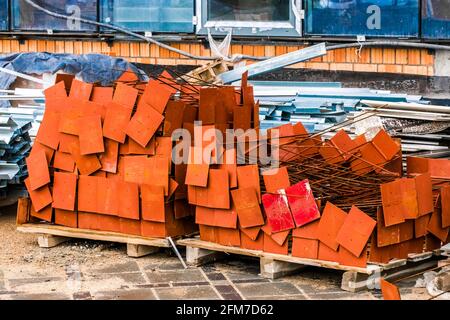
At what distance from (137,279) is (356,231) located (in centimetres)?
200

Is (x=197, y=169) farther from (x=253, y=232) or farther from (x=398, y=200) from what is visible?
(x=398, y=200)

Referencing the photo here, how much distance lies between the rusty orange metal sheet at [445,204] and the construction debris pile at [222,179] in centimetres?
1

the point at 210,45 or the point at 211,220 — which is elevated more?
the point at 210,45

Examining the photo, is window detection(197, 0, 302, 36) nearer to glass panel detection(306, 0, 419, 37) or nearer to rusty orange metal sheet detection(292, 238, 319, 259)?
glass panel detection(306, 0, 419, 37)

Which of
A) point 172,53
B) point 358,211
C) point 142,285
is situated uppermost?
point 172,53

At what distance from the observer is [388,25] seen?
1433 cm

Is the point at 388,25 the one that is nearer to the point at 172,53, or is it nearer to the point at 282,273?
the point at 172,53

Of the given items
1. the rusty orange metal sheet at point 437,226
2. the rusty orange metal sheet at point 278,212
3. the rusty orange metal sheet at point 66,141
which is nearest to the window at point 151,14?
the rusty orange metal sheet at point 66,141

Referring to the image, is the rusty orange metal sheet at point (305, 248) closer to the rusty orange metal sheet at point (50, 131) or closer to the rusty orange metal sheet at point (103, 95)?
the rusty orange metal sheet at point (103, 95)

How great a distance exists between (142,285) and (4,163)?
3.11m

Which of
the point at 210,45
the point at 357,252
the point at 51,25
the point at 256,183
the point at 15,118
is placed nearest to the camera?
the point at 357,252

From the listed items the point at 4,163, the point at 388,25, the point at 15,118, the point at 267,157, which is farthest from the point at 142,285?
the point at 388,25

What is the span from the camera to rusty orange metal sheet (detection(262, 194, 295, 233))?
867cm

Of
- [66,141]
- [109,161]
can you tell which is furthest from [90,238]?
[66,141]
